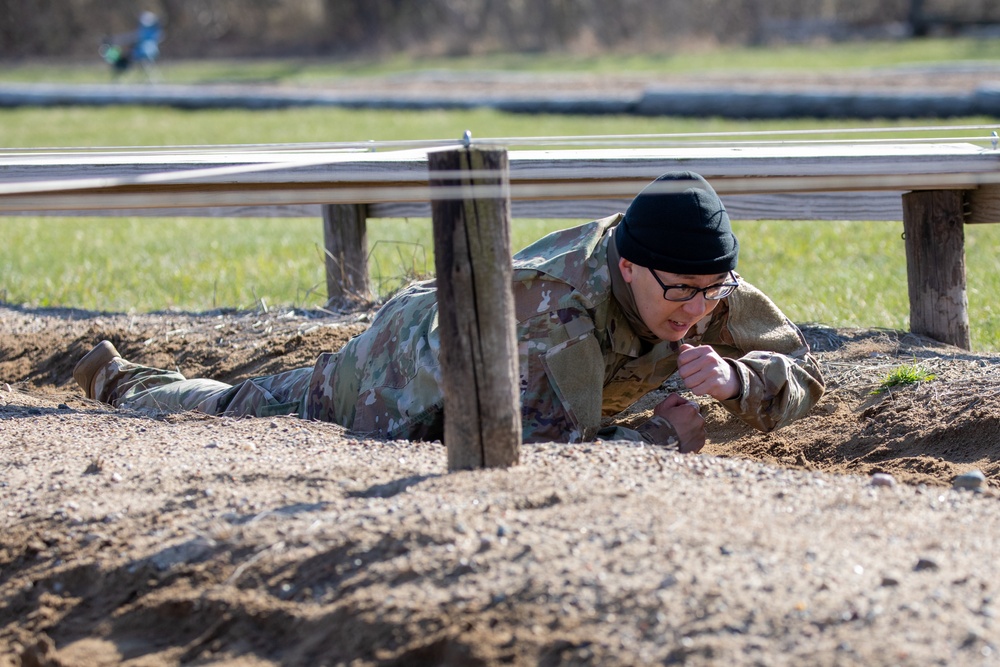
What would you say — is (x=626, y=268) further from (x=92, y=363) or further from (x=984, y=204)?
(x=92, y=363)

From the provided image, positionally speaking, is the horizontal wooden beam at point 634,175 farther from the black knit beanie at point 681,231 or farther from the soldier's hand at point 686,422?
the soldier's hand at point 686,422

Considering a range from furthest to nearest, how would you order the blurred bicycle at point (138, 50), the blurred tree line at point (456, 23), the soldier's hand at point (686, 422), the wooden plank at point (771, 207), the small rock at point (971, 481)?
the blurred tree line at point (456, 23) < the blurred bicycle at point (138, 50) < the wooden plank at point (771, 207) < the soldier's hand at point (686, 422) < the small rock at point (971, 481)

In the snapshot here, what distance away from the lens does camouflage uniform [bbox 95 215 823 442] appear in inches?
149

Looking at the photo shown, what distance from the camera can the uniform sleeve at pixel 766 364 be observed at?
380 cm

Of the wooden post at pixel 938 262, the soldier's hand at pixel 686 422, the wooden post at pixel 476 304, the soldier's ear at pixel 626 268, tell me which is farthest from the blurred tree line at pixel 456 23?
the wooden post at pixel 476 304

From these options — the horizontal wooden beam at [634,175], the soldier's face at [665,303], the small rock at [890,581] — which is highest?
the horizontal wooden beam at [634,175]

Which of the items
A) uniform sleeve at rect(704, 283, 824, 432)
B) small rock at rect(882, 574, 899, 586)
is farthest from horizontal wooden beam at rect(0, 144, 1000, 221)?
small rock at rect(882, 574, 899, 586)

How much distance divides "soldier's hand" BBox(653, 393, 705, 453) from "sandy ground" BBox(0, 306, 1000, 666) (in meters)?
0.47

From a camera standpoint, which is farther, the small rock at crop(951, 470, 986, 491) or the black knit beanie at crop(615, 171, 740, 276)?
the black knit beanie at crop(615, 171, 740, 276)

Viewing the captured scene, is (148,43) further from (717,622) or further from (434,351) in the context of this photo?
(717,622)

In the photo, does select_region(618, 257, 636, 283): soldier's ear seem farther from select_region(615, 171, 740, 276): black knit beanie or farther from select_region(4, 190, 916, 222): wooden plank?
select_region(4, 190, 916, 222): wooden plank

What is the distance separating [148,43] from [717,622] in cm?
2414

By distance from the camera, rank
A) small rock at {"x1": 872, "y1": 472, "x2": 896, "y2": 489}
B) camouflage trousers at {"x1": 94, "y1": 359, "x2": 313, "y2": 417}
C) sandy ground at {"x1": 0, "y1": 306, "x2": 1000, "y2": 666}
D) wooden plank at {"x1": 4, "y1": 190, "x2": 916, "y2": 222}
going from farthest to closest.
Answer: wooden plank at {"x1": 4, "y1": 190, "x2": 916, "y2": 222} → camouflage trousers at {"x1": 94, "y1": 359, "x2": 313, "y2": 417} → small rock at {"x1": 872, "y1": 472, "x2": 896, "y2": 489} → sandy ground at {"x1": 0, "y1": 306, "x2": 1000, "y2": 666}

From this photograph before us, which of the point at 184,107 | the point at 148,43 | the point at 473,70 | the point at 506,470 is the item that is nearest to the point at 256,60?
the point at 148,43
